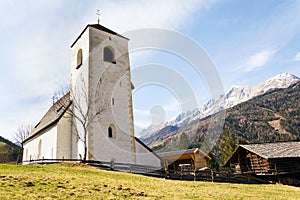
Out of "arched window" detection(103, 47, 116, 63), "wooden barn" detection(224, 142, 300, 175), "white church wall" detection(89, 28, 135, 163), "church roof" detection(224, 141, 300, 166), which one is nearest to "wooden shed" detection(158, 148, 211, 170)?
"wooden barn" detection(224, 142, 300, 175)

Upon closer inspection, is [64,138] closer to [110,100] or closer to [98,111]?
[98,111]

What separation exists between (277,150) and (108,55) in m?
22.5

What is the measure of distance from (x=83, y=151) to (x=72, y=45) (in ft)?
39.7

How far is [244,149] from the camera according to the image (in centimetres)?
3284

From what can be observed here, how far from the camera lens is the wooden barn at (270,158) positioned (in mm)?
28312

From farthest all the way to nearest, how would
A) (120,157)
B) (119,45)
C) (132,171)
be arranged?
(119,45) → (120,157) → (132,171)

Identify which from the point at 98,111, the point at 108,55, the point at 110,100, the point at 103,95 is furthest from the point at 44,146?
the point at 108,55

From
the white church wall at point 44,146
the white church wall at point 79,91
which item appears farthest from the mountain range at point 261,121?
the white church wall at point 79,91

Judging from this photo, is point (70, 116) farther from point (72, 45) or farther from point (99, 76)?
point (72, 45)

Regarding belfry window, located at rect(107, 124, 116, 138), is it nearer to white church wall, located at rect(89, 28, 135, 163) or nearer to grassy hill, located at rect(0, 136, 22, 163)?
white church wall, located at rect(89, 28, 135, 163)

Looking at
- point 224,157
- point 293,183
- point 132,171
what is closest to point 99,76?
point 132,171

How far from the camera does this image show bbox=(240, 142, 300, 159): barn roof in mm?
28772

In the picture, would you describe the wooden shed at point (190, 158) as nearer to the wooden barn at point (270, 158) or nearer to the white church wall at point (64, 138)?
the wooden barn at point (270, 158)

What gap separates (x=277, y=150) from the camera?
99.8 feet
